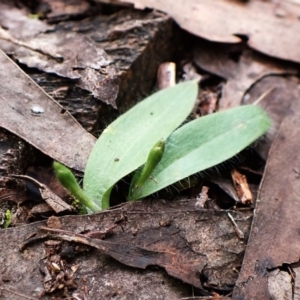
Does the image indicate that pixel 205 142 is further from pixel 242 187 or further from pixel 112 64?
pixel 112 64

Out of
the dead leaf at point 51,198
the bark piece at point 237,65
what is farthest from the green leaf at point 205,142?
the bark piece at point 237,65

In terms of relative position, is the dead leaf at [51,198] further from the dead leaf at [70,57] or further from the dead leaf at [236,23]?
the dead leaf at [236,23]

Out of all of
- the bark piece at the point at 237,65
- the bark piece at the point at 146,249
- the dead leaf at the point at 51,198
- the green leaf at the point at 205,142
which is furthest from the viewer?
the bark piece at the point at 237,65

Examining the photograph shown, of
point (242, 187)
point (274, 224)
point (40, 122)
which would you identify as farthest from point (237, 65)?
point (40, 122)

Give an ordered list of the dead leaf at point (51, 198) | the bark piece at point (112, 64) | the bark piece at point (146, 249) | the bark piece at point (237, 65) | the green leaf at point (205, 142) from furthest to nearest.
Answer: the bark piece at point (237, 65), the bark piece at point (112, 64), the green leaf at point (205, 142), the dead leaf at point (51, 198), the bark piece at point (146, 249)

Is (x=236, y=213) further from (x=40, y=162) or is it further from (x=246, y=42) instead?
(x=246, y=42)

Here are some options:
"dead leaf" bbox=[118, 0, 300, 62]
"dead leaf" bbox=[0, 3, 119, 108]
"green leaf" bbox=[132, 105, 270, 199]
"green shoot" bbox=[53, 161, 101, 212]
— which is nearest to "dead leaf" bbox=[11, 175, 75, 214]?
"green shoot" bbox=[53, 161, 101, 212]
